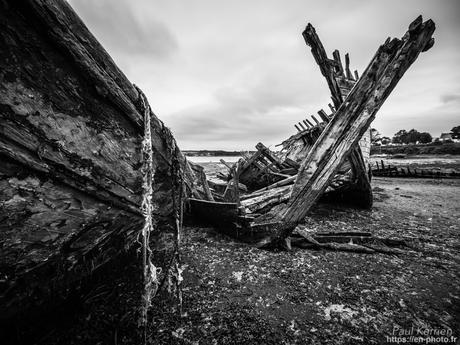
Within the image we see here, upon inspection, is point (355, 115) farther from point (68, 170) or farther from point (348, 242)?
point (68, 170)

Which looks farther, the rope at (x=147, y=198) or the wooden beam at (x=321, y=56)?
the wooden beam at (x=321, y=56)

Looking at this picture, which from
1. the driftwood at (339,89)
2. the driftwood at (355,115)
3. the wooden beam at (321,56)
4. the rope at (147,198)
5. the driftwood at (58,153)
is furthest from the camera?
the driftwood at (339,89)

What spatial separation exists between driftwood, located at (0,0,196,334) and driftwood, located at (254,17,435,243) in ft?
6.82

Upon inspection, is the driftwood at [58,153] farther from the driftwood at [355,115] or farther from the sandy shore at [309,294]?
the driftwood at [355,115]

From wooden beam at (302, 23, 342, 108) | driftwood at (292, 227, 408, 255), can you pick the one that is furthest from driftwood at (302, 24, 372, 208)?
driftwood at (292, 227, 408, 255)

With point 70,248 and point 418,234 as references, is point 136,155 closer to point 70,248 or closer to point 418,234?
point 70,248

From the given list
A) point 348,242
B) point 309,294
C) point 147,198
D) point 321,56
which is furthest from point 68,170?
point 348,242

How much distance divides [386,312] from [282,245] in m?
1.35

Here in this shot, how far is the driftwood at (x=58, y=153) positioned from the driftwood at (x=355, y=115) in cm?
208

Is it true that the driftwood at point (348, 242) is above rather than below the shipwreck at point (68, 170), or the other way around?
below

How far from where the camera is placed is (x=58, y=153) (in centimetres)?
136

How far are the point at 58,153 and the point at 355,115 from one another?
3197 millimetres

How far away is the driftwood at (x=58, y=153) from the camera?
1.20 metres

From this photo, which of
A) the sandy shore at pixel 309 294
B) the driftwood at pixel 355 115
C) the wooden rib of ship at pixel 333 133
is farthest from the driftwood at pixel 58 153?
the driftwood at pixel 355 115
